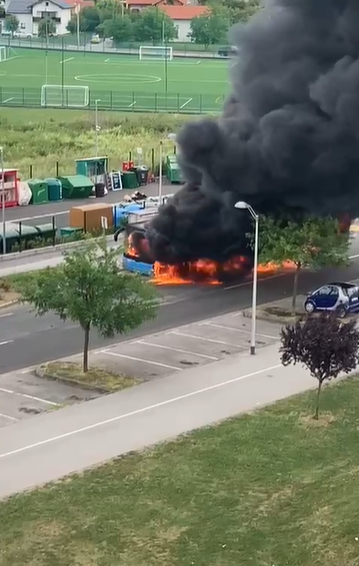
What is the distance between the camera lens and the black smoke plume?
3447 cm

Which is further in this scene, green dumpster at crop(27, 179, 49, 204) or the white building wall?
the white building wall

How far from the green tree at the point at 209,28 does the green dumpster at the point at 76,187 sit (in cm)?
7195

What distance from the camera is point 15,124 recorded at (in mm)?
71438

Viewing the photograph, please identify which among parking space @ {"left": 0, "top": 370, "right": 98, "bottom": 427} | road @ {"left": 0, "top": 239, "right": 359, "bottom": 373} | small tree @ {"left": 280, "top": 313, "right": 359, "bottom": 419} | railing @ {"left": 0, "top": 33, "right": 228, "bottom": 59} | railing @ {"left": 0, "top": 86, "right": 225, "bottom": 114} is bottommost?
road @ {"left": 0, "top": 239, "right": 359, "bottom": 373}

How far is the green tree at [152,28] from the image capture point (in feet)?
407

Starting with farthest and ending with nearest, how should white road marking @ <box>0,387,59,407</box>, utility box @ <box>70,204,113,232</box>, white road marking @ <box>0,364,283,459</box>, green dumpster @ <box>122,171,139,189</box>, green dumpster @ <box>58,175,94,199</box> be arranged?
green dumpster @ <box>122,171,139,189</box> < green dumpster @ <box>58,175,94,199</box> < utility box @ <box>70,204,113,232</box> < white road marking @ <box>0,387,59,407</box> < white road marking @ <box>0,364,283,459</box>

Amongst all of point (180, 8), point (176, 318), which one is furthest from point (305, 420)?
point (180, 8)

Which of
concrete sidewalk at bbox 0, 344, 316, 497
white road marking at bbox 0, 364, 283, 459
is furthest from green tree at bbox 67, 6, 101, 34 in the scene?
white road marking at bbox 0, 364, 283, 459

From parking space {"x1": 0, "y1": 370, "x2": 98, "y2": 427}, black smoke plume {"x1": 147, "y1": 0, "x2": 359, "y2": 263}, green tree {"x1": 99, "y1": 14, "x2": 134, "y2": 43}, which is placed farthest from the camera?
green tree {"x1": 99, "y1": 14, "x2": 134, "y2": 43}

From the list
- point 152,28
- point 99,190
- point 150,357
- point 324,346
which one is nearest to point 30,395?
point 150,357

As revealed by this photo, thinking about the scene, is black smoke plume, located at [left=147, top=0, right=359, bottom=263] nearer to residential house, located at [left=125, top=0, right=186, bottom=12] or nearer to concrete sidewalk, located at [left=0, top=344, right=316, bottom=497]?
concrete sidewalk, located at [left=0, top=344, right=316, bottom=497]

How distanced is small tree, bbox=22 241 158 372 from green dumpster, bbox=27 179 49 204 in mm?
23397

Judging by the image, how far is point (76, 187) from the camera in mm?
50812

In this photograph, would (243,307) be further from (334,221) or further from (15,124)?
(15,124)
